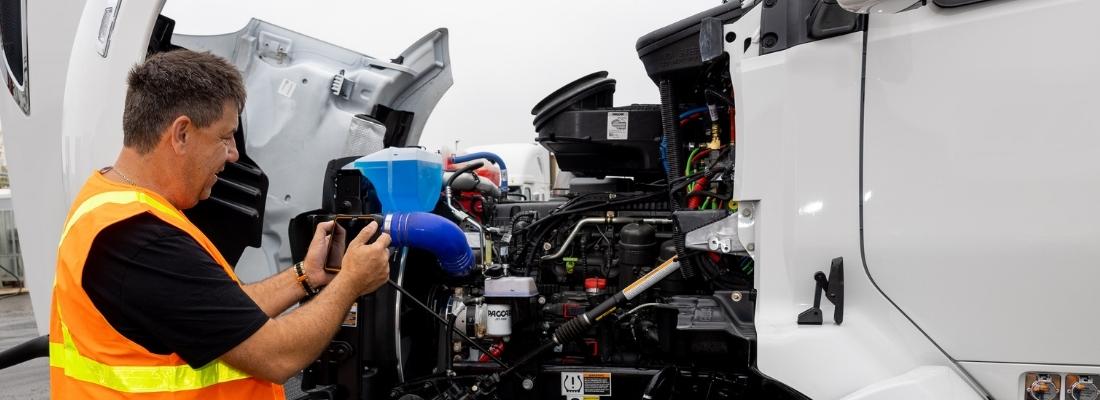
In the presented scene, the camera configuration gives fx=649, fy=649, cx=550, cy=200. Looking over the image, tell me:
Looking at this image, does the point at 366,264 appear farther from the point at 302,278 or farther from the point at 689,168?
the point at 689,168

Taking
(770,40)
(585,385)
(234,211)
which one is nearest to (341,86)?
(234,211)

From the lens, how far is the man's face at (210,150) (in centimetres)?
162

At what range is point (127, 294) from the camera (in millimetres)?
1401

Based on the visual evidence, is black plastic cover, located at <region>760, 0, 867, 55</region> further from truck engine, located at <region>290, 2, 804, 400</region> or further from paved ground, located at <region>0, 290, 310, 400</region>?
paved ground, located at <region>0, 290, 310, 400</region>

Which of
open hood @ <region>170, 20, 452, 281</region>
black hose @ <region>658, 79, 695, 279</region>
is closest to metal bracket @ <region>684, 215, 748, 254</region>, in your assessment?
black hose @ <region>658, 79, 695, 279</region>

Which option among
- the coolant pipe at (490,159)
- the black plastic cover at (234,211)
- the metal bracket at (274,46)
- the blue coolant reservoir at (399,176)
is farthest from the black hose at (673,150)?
the metal bracket at (274,46)

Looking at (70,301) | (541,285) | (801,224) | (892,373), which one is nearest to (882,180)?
(801,224)

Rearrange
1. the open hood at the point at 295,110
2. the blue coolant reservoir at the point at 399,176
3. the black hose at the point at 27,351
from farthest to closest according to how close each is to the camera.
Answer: the open hood at the point at 295,110 < the blue coolant reservoir at the point at 399,176 < the black hose at the point at 27,351

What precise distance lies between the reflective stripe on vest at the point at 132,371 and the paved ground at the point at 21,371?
4.55 meters

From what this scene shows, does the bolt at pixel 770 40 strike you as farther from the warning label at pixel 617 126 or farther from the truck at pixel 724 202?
the warning label at pixel 617 126

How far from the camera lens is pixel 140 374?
1488 mm

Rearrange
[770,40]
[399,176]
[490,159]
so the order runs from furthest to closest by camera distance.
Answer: [490,159]
[399,176]
[770,40]

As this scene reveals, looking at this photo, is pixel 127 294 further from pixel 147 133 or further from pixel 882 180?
pixel 882 180

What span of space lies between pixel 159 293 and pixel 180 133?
404 mm
